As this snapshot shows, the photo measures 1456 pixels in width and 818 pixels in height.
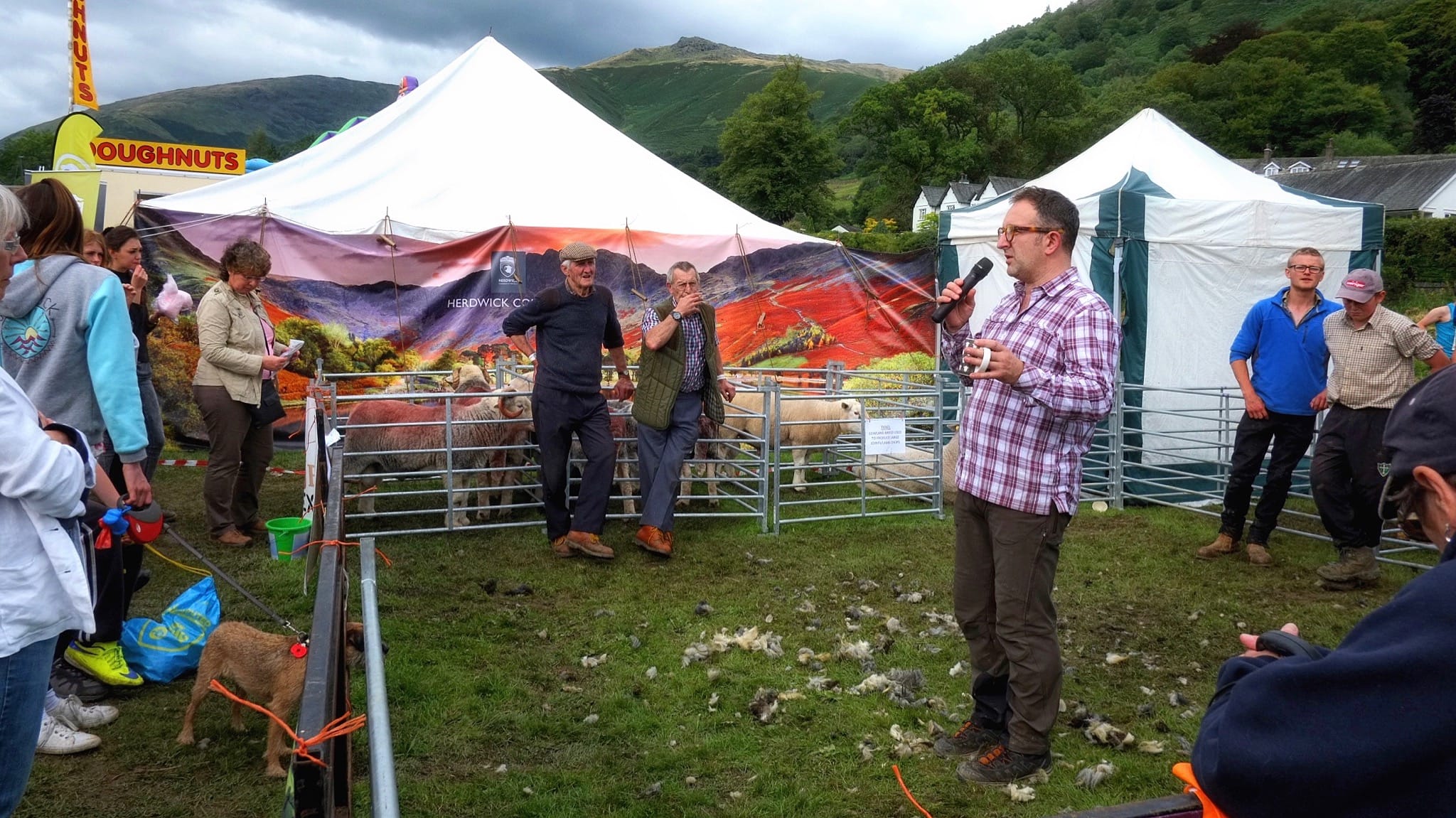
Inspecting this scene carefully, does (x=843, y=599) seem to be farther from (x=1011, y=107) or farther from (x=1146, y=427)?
(x=1011, y=107)

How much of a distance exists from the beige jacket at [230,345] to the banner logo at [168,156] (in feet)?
50.3

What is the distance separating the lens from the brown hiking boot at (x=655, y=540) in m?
7.16

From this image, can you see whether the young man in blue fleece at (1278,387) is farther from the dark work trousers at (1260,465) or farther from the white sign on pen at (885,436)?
the white sign on pen at (885,436)

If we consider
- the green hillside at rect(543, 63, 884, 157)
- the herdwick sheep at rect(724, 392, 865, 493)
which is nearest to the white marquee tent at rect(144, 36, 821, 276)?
the herdwick sheep at rect(724, 392, 865, 493)

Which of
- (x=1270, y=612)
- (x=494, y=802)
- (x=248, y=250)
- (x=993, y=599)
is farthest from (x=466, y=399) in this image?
(x=1270, y=612)

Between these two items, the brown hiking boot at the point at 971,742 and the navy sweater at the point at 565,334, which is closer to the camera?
the brown hiking boot at the point at 971,742

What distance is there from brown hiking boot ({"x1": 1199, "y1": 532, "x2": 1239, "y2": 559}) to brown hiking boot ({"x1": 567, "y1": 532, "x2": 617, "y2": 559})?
4719 mm

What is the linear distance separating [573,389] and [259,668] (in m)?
3.33

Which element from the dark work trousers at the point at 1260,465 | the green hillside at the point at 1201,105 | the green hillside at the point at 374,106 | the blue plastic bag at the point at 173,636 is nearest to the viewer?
the blue plastic bag at the point at 173,636

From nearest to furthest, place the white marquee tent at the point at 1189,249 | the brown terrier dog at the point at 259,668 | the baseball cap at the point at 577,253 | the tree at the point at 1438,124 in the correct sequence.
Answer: the brown terrier dog at the point at 259,668 → the baseball cap at the point at 577,253 → the white marquee tent at the point at 1189,249 → the tree at the point at 1438,124

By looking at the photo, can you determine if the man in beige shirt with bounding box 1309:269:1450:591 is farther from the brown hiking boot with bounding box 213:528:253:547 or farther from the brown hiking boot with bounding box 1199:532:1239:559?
the brown hiking boot with bounding box 213:528:253:547

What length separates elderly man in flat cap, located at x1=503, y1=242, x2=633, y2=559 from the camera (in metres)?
6.91

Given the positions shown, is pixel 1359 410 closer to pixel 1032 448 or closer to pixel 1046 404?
pixel 1032 448

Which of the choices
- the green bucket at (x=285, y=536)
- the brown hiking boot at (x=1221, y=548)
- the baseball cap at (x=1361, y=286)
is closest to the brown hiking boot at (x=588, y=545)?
the green bucket at (x=285, y=536)
